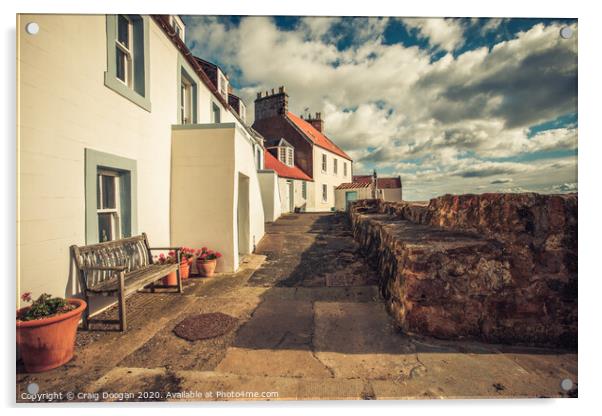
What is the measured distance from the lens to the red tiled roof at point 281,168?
1895 centimetres

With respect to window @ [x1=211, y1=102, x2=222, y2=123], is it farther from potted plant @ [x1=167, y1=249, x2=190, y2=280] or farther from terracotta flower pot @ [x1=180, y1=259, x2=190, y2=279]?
terracotta flower pot @ [x1=180, y1=259, x2=190, y2=279]

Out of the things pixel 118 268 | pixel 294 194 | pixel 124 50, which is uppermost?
pixel 124 50

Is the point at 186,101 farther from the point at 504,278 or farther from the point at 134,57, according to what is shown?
the point at 504,278

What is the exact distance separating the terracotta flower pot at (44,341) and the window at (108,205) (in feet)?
5.80

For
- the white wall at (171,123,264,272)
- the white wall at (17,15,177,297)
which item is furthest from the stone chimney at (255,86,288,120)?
the white wall at (17,15,177,297)

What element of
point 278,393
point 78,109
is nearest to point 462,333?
point 278,393

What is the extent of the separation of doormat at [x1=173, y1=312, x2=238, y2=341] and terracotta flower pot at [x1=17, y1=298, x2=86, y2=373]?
1008 mm

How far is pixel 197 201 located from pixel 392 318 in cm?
430

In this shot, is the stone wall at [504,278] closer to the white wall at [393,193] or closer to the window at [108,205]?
the window at [108,205]

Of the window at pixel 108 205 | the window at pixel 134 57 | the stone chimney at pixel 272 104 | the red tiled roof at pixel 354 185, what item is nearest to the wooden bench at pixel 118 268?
the window at pixel 108 205

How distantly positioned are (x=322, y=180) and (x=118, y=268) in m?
22.1

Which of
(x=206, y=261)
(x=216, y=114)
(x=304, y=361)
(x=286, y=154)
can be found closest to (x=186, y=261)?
(x=206, y=261)

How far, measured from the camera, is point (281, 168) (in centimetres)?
1997

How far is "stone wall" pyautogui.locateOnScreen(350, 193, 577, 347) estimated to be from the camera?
2459 mm
